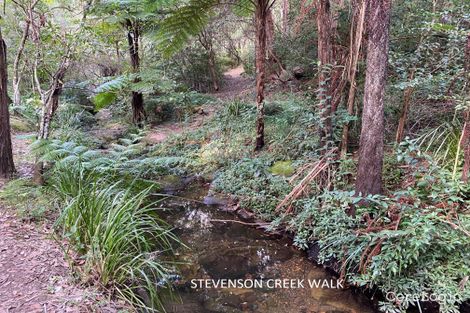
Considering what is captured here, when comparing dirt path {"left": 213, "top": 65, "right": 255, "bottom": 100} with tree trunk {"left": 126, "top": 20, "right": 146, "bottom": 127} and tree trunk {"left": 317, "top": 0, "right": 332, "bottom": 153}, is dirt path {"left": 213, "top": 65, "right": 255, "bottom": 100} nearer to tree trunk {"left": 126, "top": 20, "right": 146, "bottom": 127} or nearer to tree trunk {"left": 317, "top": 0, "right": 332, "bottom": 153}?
tree trunk {"left": 126, "top": 20, "right": 146, "bottom": 127}

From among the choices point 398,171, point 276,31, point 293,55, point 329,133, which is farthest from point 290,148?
point 276,31

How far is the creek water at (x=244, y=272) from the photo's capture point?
2564mm

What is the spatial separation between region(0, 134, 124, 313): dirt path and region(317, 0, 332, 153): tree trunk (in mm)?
2590

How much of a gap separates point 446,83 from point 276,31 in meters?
5.85

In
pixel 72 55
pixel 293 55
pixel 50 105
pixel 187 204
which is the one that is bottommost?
pixel 187 204

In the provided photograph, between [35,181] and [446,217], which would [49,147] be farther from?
[446,217]

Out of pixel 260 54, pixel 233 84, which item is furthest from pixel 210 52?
pixel 260 54

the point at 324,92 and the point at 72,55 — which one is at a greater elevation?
the point at 72,55

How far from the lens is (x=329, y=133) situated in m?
3.48

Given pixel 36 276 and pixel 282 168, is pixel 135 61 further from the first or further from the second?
pixel 36 276

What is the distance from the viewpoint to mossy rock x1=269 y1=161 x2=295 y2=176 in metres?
4.22

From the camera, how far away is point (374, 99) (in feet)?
8.62

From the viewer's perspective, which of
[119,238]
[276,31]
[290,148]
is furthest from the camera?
[276,31]

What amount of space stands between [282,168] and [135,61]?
444 centimetres
